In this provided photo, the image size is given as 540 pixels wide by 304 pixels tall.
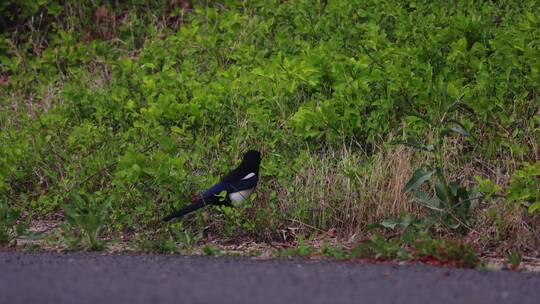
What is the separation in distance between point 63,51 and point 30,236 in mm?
5308

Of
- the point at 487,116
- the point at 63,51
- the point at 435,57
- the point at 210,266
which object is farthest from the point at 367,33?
the point at 210,266

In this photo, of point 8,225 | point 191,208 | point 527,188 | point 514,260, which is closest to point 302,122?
point 191,208

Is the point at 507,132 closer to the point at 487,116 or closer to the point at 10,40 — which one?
the point at 487,116

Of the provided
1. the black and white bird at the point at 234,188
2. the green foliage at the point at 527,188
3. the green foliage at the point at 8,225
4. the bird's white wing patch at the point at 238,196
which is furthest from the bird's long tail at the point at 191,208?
the green foliage at the point at 527,188

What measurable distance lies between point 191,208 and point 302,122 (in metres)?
1.71

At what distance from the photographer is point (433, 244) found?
629cm

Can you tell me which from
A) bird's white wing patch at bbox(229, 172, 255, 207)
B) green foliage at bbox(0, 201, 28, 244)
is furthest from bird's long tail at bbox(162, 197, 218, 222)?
green foliage at bbox(0, 201, 28, 244)

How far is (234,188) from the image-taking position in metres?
7.81

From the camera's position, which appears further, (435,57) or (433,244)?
(435,57)

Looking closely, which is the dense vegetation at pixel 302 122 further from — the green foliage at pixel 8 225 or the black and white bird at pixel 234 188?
the green foliage at pixel 8 225

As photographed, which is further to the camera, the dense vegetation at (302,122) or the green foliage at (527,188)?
the dense vegetation at (302,122)

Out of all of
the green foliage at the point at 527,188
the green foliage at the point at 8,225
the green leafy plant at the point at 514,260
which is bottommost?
the green foliage at the point at 8,225

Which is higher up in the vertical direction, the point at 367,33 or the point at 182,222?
the point at 367,33

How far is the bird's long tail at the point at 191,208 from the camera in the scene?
7562mm
